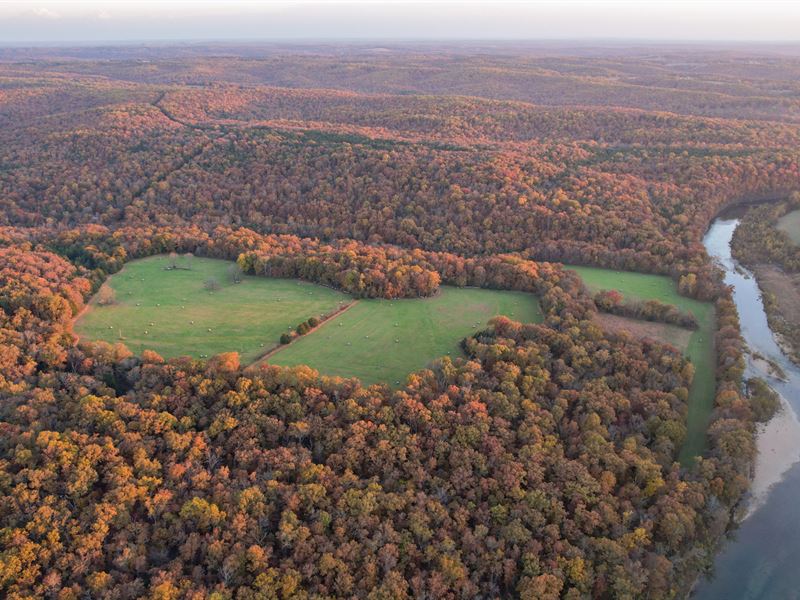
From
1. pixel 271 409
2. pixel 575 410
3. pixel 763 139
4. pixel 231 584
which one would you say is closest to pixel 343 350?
pixel 271 409

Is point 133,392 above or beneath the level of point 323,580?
above

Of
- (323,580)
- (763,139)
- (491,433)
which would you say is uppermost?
(763,139)

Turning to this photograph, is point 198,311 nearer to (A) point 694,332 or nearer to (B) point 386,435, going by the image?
(B) point 386,435

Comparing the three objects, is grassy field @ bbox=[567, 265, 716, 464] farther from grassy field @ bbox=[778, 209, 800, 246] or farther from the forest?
grassy field @ bbox=[778, 209, 800, 246]

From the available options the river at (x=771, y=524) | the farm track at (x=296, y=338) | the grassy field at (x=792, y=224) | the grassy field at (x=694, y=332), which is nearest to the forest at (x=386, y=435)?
the grassy field at (x=694, y=332)

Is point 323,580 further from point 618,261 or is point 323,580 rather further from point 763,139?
point 763,139

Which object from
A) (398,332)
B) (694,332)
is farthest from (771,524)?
(398,332)
